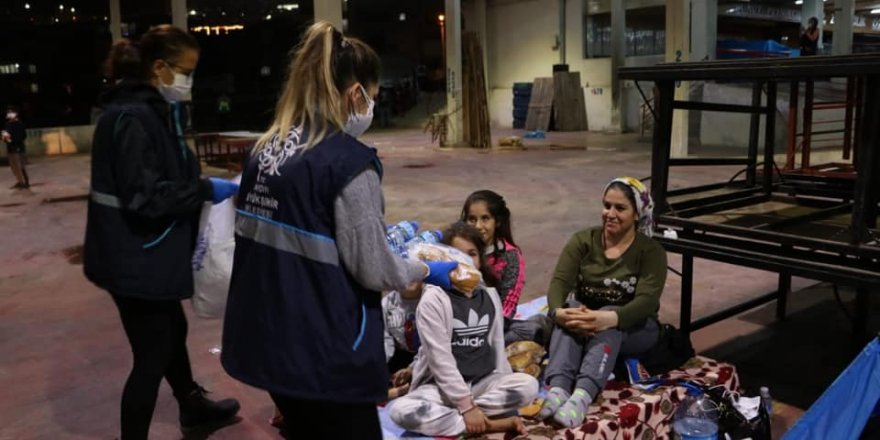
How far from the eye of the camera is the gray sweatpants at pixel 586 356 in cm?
318

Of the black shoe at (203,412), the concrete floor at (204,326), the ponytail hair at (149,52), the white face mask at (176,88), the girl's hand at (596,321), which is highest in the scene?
the ponytail hair at (149,52)

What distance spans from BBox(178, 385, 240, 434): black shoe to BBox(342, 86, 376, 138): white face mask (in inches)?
79.2

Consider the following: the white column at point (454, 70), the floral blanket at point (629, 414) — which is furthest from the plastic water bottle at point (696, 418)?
the white column at point (454, 70)

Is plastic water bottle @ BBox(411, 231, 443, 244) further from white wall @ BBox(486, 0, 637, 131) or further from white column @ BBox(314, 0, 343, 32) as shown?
white wall @ BBox(486, 0, 637, 131)

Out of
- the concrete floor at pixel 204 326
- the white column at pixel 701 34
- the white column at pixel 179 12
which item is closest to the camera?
the concrete floor at pixel 204 326

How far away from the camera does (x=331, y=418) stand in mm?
1825

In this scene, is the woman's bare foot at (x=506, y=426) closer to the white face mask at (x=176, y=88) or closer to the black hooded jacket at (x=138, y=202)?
the black hooded jacket at (x=138, y=202)

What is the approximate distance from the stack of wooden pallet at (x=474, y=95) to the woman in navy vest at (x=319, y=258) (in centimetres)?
1545

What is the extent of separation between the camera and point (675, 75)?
3.51 meters

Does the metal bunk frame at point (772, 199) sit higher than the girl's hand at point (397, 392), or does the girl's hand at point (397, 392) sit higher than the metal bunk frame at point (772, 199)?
the metal bunk frame at point (772, 199)

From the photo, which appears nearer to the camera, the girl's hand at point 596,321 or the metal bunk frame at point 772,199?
the metal bunk frame at point 772,199

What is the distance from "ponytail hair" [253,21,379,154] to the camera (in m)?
1.81

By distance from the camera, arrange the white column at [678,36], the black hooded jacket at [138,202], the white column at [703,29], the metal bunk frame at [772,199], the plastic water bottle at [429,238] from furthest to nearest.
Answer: the white column at [703,29] < the white column at [678,36] < the plastic water bottle at [429,238] < the metal bunk frame at [772,199] < the black hooded jacket at [138,202]

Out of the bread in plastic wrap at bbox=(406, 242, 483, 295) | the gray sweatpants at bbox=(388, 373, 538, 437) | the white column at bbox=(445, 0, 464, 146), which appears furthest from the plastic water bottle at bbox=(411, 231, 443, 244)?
the white column at bbox=(445, 0, 464, 146)
